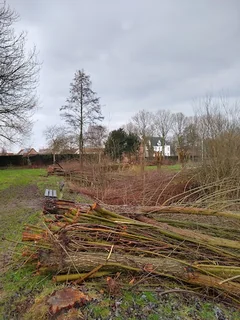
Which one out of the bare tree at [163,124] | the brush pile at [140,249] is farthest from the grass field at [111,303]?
the bare tree at [163,124]

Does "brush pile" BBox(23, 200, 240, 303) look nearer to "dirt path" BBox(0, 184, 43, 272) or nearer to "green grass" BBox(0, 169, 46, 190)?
"dirt path" BBox(0, 184, 43, 272)

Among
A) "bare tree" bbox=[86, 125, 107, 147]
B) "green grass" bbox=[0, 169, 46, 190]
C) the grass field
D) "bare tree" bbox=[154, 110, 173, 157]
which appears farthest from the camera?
"bare tree" bbox=[154, 110, 173, 157]

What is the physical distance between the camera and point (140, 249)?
2.68m

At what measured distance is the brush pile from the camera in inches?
98.7

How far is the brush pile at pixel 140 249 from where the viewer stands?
2.51 m

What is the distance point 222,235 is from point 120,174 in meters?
7.70

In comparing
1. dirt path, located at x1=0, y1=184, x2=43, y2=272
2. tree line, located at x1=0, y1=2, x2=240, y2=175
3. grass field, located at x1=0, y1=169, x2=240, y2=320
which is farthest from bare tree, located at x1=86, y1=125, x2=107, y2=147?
grass field, located at x1=0, y1=169, x2=240, y2=320

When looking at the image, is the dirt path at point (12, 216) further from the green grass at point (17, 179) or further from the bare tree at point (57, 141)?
the bare tree at point (57, 141)

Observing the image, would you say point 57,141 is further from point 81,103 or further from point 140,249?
point 140,249

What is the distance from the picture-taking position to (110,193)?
24.3 feet

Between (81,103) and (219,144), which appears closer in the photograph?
(219,144)

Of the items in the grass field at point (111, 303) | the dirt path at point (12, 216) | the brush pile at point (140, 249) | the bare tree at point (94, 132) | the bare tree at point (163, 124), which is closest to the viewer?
the grass field at point (111, 303)

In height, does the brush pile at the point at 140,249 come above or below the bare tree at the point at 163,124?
below

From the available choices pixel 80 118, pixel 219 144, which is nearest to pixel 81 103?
pixel 80 118
